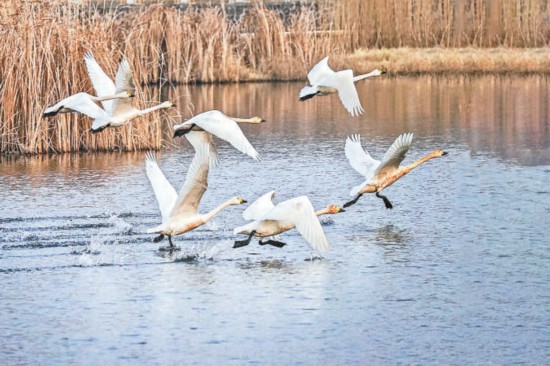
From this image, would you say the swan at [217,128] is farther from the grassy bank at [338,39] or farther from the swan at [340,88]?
the grassy bank at [338,39]

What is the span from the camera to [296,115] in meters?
24.6

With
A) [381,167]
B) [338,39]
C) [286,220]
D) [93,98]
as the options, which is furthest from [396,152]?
[338,39]

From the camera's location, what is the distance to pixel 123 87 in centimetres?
1364

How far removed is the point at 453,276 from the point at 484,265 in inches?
18.7

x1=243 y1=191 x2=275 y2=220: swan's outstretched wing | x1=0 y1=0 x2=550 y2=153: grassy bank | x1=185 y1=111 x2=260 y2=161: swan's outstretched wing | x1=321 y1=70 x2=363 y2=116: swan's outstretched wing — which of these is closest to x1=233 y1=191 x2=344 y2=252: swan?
x1=243 y1=191 x2=275 y2=220: swan's outstretched wing

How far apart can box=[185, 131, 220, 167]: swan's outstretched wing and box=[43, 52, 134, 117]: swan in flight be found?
1416mm

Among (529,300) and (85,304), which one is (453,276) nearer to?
(529,300)

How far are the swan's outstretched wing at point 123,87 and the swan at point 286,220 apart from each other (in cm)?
282

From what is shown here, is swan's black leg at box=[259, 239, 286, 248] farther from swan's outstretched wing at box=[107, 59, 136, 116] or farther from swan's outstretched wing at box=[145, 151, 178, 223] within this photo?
swan's outstretched wing at box=[107, 59, 136, 116]

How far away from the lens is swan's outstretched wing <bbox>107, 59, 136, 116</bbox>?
13.5 meters

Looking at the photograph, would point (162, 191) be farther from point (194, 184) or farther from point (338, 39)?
point (338, 39)

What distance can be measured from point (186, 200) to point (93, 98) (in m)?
3.06

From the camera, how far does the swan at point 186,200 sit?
1105cm

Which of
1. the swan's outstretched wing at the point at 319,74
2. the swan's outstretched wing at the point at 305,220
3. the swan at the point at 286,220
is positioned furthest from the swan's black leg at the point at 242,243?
the swan's outstretched wing at the point at 319,74
